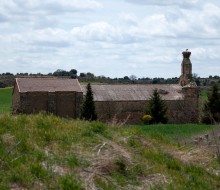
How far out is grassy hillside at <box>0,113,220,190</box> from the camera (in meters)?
7.12

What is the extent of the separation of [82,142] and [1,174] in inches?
85.2

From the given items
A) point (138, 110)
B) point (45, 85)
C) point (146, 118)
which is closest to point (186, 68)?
point (138, 110)

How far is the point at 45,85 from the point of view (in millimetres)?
50094

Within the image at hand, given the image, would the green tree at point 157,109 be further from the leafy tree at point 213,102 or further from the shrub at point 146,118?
the leafy tree at point 213,102

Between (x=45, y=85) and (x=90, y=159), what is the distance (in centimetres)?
4261

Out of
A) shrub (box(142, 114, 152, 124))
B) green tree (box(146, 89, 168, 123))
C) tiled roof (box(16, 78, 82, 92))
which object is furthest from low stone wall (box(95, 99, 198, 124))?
tiled roof (box(16, 78, 82, 92))

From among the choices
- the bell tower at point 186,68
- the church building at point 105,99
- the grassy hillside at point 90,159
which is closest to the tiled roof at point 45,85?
the church building at point 105,99

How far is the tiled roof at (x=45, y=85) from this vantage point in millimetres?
49094

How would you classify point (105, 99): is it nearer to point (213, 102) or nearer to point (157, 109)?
point (157, 109)

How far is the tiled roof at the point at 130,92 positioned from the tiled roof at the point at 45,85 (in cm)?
142

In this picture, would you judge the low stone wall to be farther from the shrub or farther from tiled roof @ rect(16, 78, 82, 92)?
tiled roof @ rect(16, 78, 82, 92)

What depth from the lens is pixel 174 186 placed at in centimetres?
777

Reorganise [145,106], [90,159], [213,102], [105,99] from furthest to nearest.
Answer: [145,106], [105,99], [213,102], [90,159]

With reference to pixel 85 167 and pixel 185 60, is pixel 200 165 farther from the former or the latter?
pixel 185 60
